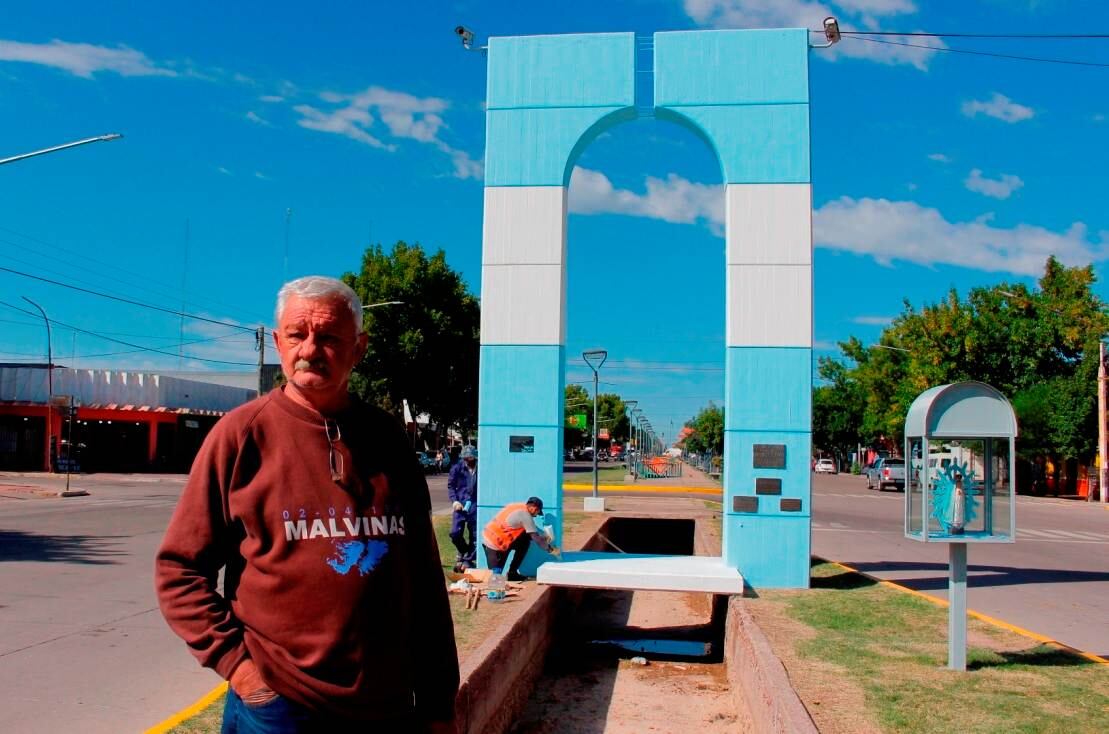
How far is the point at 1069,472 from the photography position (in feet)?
152

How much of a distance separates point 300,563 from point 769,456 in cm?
905

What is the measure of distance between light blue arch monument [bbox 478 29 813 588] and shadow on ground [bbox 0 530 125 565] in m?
6.11

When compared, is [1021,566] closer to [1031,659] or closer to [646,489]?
[1031,659]

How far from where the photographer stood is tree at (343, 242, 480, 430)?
4991 cm

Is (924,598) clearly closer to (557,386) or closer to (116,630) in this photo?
(557,386)

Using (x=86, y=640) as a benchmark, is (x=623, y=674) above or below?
below

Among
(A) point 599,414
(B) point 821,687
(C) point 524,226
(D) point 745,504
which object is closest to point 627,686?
(D) point 745,504

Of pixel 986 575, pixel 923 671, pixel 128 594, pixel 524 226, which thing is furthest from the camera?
pixel 986 575

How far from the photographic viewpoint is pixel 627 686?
9.21 meters

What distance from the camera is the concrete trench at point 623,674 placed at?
6.51 meters

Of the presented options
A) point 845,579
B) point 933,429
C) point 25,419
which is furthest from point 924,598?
point 25,419

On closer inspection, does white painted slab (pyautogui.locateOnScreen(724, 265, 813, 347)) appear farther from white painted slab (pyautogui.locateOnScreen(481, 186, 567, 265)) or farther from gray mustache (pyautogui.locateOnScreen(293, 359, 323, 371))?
gray mustache (pyautogui.locateOnScreen(293, 359, 323, 371))

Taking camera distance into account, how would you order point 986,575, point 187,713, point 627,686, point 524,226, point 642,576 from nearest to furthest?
point 187,713, point 627,686, point 642,576, point 524,226, point 986,575

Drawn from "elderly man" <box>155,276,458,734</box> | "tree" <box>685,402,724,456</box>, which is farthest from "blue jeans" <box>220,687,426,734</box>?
"tree" <box>685,402,724,456</box>
